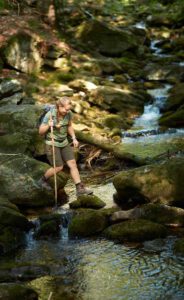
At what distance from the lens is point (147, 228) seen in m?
8.42

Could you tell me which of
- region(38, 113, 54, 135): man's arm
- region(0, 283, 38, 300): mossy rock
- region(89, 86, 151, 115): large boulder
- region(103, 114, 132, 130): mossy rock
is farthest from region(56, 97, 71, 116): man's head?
region(89, 86, 151, 115): large boulder

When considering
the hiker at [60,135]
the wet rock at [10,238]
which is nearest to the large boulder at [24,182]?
the hiker at [60,135]

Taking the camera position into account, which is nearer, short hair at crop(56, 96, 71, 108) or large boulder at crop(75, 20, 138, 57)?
short hair at crop(56, 96, 71, 108)

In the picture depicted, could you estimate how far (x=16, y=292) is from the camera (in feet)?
20.3

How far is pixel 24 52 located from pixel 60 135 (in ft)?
40.8

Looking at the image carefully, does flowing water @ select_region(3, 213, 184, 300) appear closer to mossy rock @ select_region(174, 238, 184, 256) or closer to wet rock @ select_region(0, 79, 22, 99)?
mossy rock @ select_region(174, 238, 184, 256)

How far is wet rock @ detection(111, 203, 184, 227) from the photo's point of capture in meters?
8.92

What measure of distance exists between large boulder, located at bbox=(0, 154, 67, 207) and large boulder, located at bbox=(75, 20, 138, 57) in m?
15.8

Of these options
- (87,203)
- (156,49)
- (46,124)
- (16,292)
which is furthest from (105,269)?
(156,49)

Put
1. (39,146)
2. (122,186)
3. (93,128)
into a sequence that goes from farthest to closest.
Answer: (93,128) < (39,146) < (122,186)

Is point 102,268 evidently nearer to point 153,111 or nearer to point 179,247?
point 179,247

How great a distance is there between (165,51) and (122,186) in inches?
748

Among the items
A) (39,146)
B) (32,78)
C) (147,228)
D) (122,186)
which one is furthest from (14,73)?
(147,228)

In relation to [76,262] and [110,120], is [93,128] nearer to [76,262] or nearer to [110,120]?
[110,120]
